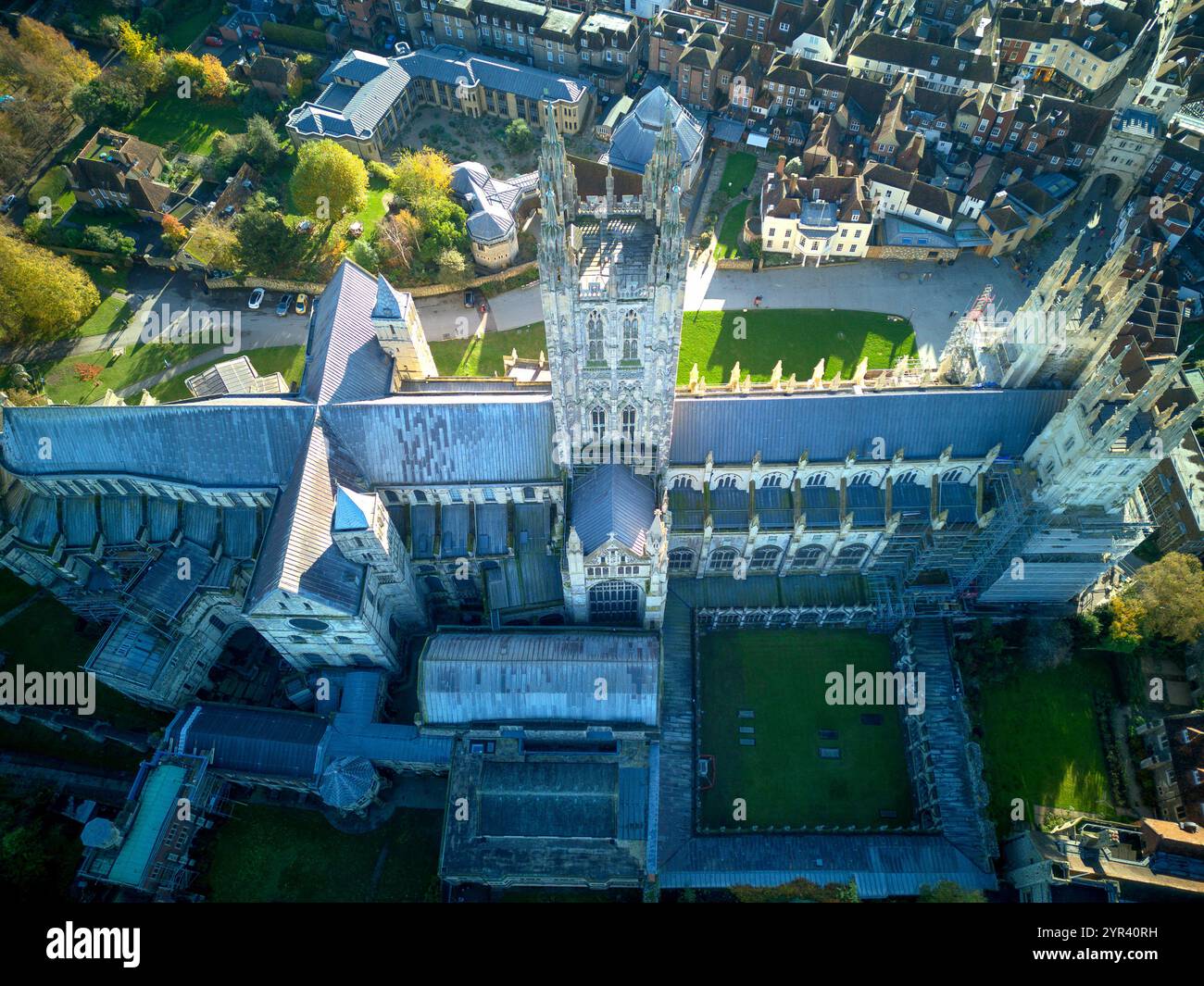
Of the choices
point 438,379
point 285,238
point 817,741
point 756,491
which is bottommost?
point 817,741

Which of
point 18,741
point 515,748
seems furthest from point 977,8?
point 18,741

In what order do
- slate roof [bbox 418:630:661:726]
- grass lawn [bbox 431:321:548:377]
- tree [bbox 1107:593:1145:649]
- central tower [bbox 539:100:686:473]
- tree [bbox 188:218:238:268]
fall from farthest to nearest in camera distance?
tree [bbox 188:218:238:268] < grass lawn [bbox 431:321:548:377] < tree [bbox 1107:593:1145:649] < slate roof [bbox 418:630:661:726] < central tower [bbox 539:100:686:473]

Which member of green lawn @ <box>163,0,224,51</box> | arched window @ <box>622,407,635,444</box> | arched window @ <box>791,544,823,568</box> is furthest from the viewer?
green lawn @ <box>163,0,224,51</box>

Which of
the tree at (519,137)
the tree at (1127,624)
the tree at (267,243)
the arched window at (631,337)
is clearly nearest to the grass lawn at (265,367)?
the tree at (267,243)

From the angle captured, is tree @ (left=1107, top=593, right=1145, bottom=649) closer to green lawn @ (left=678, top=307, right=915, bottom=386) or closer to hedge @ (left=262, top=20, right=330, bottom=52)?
green lawn @ (left=678, top=307, right=915, bottom=386)

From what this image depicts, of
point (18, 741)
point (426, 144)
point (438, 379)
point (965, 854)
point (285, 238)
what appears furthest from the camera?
point (426, 144)

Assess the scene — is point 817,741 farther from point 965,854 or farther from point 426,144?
point 426,144

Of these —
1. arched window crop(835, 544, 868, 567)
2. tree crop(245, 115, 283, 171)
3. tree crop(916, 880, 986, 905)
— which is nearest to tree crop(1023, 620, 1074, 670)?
arched window crop(835, 544, 868, 567)
